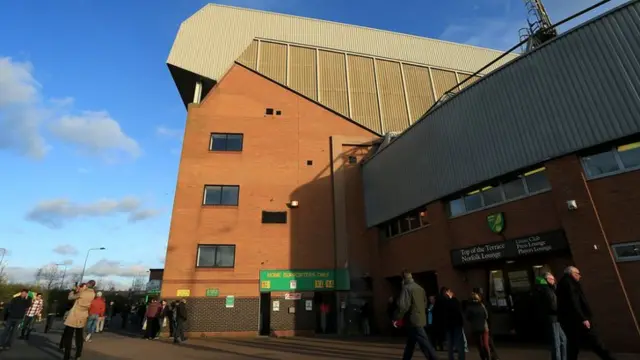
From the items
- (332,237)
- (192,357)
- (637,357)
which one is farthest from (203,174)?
(637,357)

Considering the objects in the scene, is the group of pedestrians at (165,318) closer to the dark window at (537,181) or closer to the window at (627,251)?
the dark window at (537,181)

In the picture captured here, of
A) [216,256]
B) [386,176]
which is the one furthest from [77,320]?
[386,176]

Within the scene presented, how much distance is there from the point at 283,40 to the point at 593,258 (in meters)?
26.1

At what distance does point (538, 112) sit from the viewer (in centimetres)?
1120

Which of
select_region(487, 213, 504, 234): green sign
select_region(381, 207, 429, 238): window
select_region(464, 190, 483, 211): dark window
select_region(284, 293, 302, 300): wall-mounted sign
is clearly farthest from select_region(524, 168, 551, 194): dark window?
select_region(284, 293, 302, 300): wall-mounted sign

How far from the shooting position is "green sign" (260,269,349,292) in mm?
18500

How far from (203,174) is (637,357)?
18649mm

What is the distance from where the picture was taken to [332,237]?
19.8 metres

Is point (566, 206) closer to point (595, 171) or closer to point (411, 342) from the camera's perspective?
point (595, 171)

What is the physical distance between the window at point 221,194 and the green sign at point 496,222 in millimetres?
12812

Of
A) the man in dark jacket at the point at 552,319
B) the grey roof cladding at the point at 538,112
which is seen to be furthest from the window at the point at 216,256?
the man in dark jacket at the point at 552,319

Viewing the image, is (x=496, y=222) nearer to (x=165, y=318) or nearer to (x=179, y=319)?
(x=179, y=319)

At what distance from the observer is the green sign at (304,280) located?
18.5 m

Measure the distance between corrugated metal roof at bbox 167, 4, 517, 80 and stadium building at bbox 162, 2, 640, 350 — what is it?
14 centimetres
